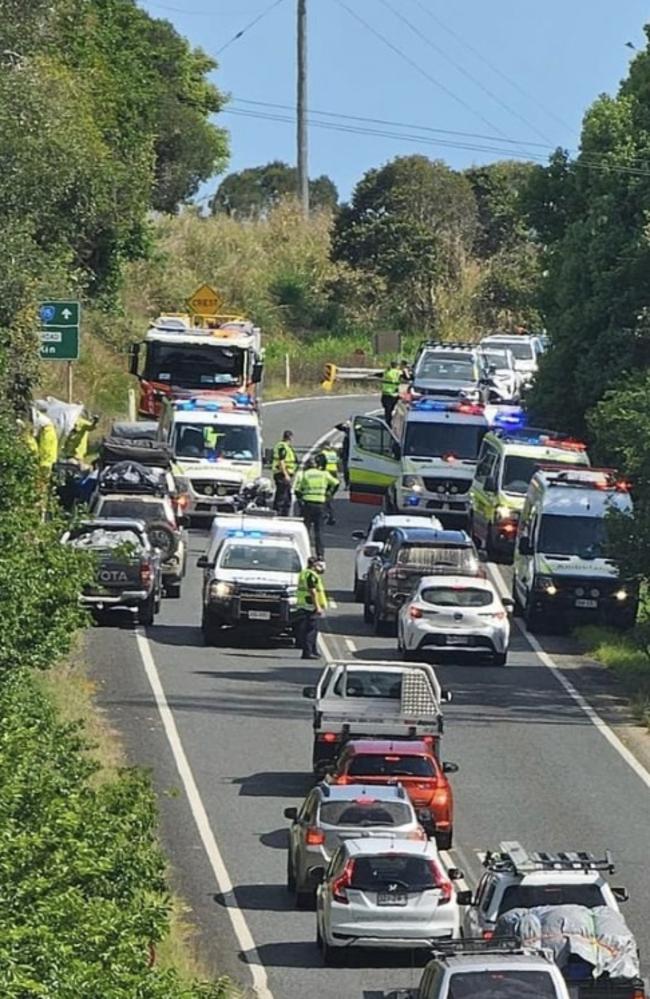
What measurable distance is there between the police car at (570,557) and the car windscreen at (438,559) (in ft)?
5.45

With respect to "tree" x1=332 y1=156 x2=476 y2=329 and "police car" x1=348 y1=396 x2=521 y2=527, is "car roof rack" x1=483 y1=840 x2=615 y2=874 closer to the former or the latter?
"police car" x1=348 y1=396 x2=521 y2=527

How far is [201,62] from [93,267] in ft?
105

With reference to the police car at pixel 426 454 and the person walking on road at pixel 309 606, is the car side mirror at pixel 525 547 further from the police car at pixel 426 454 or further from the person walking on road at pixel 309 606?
the police car at pixel 426 454

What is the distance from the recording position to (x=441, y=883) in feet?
77.0

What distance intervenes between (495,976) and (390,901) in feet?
14.6

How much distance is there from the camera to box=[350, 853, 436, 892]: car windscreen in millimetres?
23453

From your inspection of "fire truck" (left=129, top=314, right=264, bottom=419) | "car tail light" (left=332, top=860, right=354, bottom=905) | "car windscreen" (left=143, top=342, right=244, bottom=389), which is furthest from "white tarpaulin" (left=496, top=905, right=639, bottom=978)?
"car windscreen" (left=143, top=342, right=244, bottom=389)

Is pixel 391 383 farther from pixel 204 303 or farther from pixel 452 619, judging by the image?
pixel 452 619

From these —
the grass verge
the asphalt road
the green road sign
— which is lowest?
the grass verge

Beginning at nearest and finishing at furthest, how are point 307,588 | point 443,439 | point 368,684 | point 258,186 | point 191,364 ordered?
point 368,684 → point 307,588 → point 443,439 → point 191,364 → point 258,186

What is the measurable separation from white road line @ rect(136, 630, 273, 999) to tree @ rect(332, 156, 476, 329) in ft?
201

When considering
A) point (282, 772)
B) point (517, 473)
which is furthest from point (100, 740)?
point (517, 473)

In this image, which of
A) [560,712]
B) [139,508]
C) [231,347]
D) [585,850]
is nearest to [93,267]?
[231,347]

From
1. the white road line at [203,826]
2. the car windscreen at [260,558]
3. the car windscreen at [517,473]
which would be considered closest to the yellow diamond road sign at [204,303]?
the car windscreen at [517,473]
